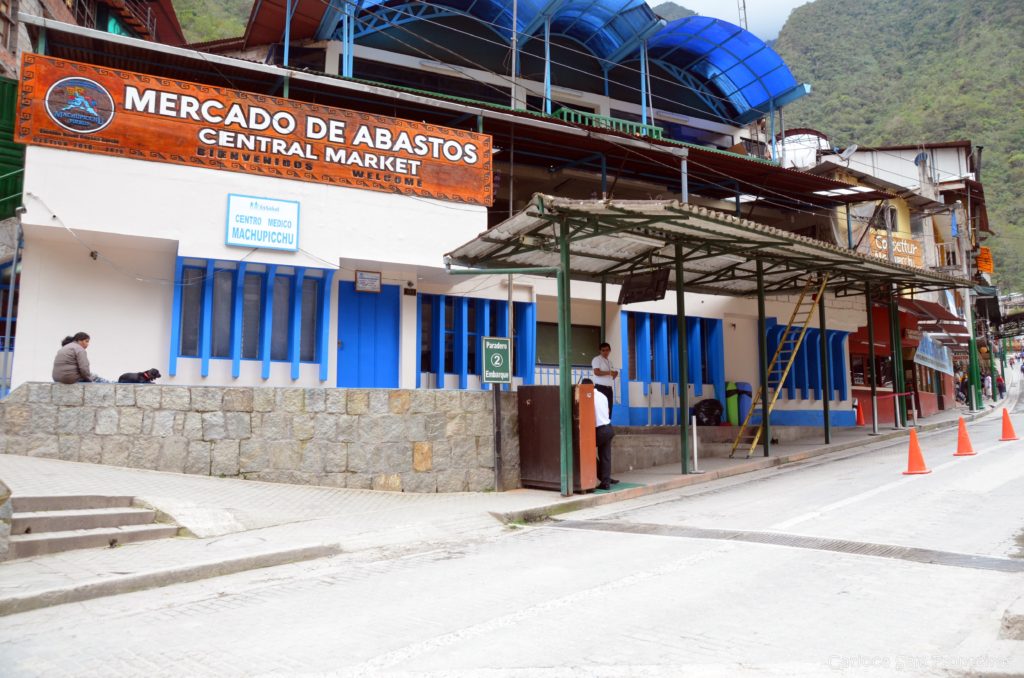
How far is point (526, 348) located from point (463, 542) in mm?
9297

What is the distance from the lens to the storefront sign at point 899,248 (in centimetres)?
2835

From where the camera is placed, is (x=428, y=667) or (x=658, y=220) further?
(x=658, y=220)

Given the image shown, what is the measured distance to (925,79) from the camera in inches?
2768

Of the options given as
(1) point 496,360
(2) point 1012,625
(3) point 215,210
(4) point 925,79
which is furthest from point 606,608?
(4) point 925,79

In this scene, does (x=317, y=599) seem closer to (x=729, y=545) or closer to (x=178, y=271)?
(x=729, y=545)

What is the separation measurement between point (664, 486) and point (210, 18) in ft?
148

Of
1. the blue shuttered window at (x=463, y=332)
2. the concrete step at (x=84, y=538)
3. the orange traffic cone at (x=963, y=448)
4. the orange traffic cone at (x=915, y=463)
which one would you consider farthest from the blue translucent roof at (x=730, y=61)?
the concrete step at (x=84, y=538)

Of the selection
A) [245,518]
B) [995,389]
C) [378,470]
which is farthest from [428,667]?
[995,389]

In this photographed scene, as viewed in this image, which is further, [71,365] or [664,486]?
[664,486]

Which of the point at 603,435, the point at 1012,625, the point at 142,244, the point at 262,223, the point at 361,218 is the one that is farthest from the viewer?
the point at 361,218

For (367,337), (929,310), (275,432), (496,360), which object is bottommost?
(275,432)

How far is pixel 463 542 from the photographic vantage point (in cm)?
852

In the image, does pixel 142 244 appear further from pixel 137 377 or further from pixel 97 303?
pixel 137 377

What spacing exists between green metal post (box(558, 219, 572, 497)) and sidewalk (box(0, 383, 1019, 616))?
0.48 meters
